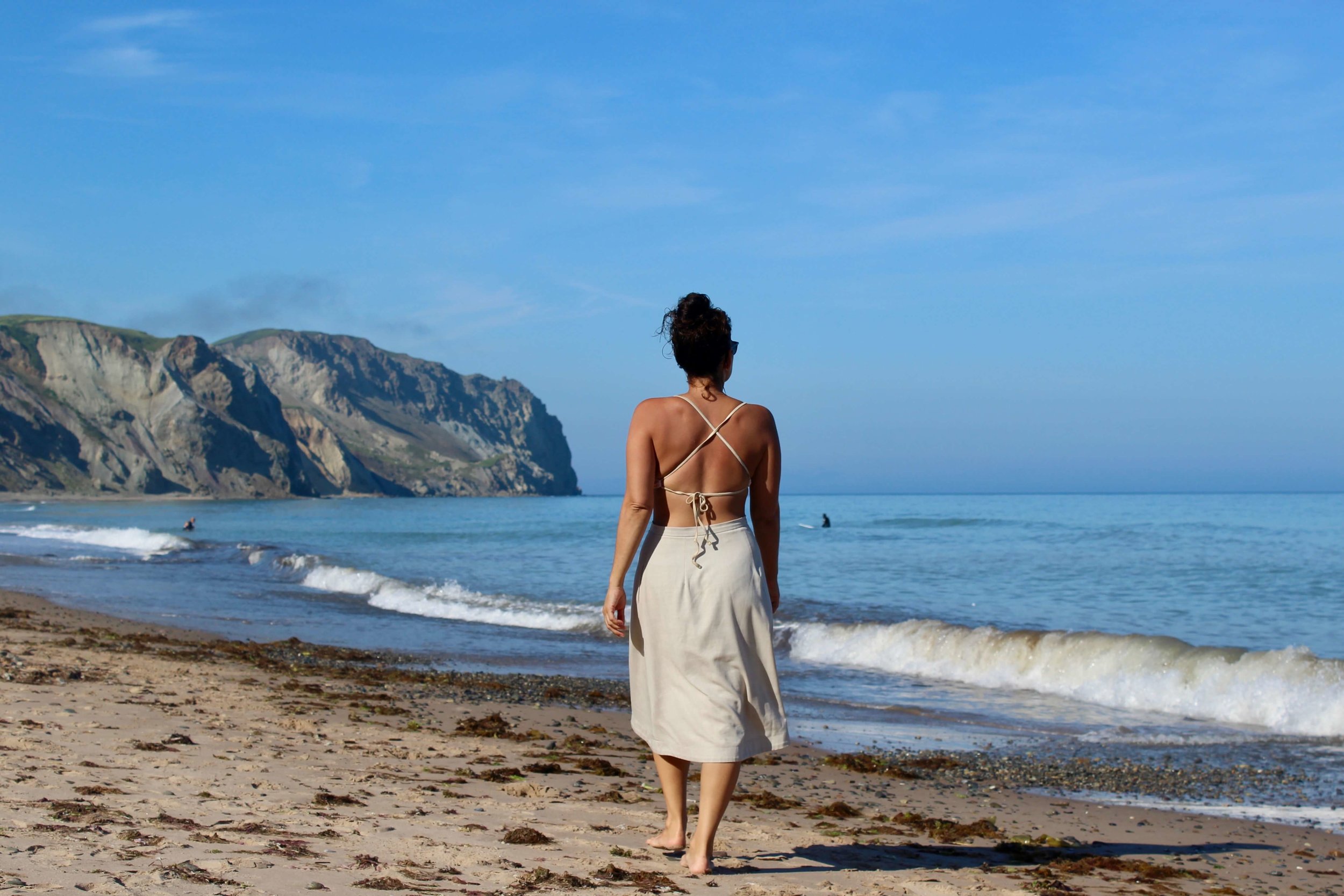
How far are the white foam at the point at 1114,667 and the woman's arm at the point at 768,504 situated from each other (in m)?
8.43

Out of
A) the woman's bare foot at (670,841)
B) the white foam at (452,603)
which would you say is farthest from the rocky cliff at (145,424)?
the woman's bare foot at (670,841)

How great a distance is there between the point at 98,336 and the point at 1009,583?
12777 centimetres

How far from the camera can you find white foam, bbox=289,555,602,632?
18359mm

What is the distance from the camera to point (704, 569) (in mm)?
3949

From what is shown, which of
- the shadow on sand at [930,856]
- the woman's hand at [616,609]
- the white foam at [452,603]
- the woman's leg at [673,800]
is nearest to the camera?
the woman's hand at [616,609]

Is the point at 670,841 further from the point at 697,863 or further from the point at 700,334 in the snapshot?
the point at 700,334

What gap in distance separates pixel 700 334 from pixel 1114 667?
10245mm

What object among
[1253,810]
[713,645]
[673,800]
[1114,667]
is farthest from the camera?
[1114,667]

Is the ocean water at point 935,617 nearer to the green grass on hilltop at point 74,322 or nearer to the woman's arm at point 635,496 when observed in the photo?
the woman's arm at point 635,496

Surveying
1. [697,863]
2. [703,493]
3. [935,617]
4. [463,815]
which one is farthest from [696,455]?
[935,617]

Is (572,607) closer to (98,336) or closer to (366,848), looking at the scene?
(366,848)

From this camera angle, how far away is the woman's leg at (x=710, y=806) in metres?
3.94

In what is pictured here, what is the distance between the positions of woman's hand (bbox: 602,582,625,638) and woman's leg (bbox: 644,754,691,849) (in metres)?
0.55

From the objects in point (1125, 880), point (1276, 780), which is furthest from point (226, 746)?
point (1276, 780)
